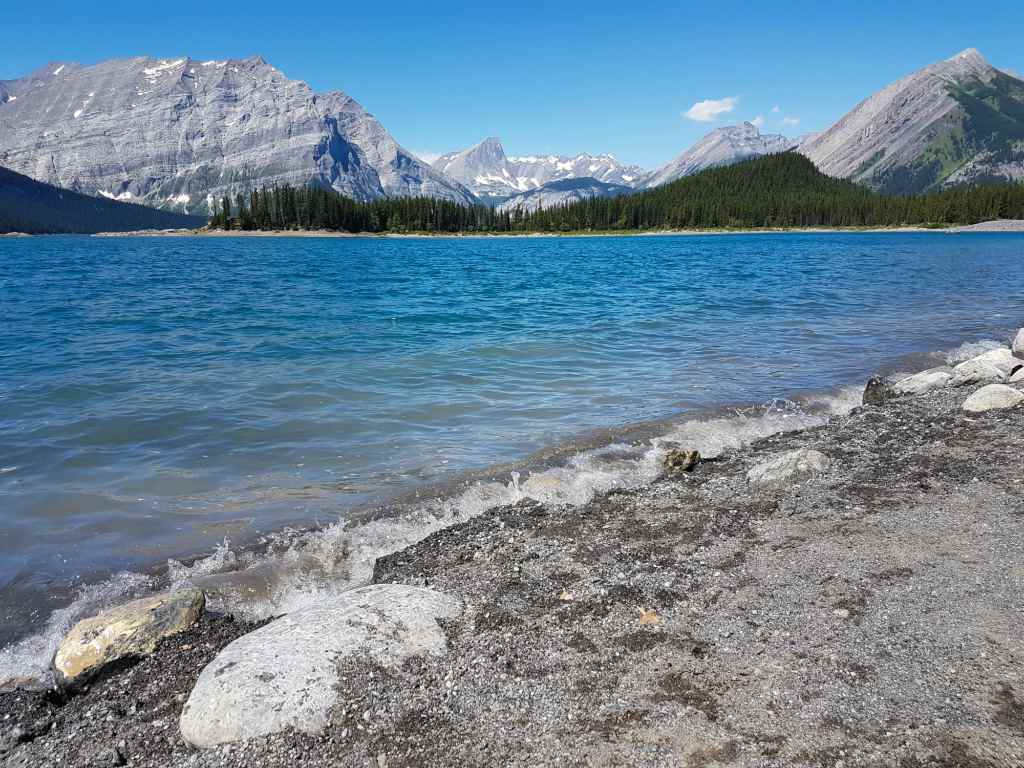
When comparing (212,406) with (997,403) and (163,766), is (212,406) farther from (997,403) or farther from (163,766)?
(997,403)

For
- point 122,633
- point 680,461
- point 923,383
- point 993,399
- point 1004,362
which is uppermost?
point 1004,362

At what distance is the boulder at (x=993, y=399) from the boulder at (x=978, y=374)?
8.25 ft

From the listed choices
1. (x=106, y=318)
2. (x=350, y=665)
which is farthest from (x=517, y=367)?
(x=106, y=318)

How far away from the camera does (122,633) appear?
6.49 meters

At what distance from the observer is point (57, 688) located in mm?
6121

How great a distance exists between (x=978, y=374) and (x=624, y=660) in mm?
15248

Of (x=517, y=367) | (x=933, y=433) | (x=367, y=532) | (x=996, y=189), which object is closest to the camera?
(x=367, y=532)

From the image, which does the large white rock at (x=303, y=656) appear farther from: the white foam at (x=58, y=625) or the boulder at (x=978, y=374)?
the boulder at (x=978, y=374)

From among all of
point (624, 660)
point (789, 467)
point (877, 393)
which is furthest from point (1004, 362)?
point (624, 660)

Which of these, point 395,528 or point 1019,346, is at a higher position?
point 1019,346

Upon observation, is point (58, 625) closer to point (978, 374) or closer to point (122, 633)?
point (122, 633)

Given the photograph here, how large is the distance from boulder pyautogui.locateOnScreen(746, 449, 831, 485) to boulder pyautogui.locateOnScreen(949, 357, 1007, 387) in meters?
8.21

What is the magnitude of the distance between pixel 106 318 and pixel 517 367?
77.8 ft

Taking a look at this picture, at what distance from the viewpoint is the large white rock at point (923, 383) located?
15.8 meters
